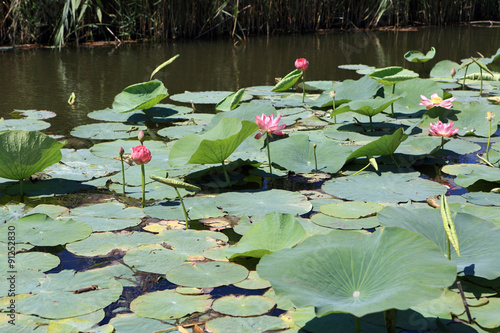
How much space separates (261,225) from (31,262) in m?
0.69

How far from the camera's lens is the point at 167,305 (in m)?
1.38

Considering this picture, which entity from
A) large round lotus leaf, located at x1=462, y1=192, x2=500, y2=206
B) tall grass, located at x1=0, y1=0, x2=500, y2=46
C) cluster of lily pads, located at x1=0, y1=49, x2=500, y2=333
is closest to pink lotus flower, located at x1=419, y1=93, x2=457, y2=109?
cluster of lily pads, located at x1=0, y1=49, x2=500, y2=333

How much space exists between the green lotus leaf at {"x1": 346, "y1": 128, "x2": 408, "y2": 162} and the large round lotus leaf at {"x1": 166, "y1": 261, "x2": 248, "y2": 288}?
101 cm

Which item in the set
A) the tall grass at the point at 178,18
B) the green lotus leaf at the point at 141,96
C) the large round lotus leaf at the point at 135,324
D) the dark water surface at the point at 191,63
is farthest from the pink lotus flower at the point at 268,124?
the tall grass at the point at 178,18

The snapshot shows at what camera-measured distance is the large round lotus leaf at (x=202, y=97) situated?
3.92m

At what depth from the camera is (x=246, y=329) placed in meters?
1.28

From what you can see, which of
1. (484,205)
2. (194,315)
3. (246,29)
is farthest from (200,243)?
(246,29)

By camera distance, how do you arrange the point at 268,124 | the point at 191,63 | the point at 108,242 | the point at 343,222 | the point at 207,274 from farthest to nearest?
→ the point at 191,63
the point at 268,124
the point at 343,222
the point at 108,242
the point at 207,274

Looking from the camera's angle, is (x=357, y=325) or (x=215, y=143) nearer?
(x=357, y=325)

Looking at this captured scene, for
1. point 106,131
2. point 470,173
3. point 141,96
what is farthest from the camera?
point 141,96

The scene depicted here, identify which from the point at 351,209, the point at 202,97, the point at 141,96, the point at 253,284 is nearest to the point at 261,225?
the point at 253,284

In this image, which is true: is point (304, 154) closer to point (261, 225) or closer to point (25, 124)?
point (261, 225)

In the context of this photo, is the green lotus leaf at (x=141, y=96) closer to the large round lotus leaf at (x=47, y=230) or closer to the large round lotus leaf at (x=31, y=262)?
the large round lotus leaf at (x=47, y=230)

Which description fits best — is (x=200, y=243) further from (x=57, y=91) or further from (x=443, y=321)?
(x=57, y=91)
